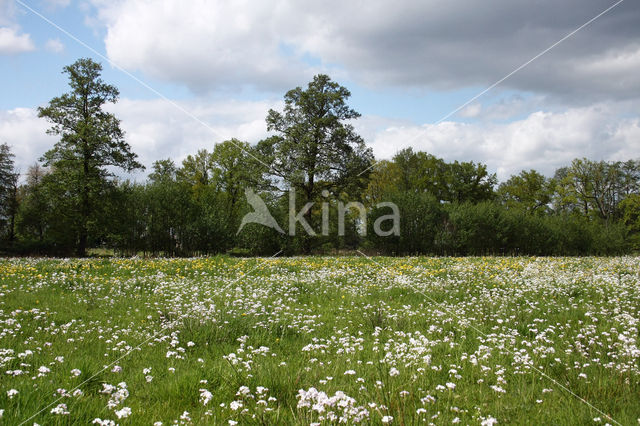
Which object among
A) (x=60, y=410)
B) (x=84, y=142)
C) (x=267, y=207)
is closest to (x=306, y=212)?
(x=267, y=207)

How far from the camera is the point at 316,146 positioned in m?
34.1

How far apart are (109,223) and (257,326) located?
1199 inches

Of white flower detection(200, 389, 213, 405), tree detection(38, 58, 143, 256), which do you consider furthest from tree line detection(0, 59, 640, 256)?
white flower detection(200, 389, 213, 405)

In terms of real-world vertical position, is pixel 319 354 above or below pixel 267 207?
below

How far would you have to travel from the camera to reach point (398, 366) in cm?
480

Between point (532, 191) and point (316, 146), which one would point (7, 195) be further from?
point (532, 191)

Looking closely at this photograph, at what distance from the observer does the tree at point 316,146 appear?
34125 millimetres

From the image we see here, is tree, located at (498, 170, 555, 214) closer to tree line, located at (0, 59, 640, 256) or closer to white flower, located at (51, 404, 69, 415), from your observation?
tree line, located at (0, 59, 640, 256)

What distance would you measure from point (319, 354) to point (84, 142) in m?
34.2

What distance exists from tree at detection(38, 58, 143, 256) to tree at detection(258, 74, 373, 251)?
12.9m

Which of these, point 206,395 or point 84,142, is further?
point 84,142

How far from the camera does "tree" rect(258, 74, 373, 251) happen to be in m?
34.1

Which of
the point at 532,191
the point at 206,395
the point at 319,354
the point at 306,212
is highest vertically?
the point at 532,191

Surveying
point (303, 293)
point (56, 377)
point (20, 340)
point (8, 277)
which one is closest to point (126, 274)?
point (8, 277)
